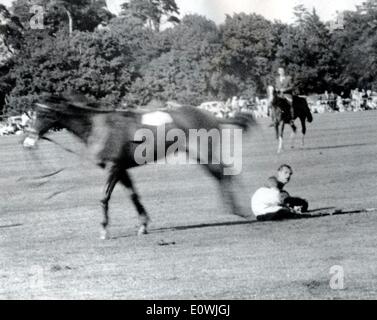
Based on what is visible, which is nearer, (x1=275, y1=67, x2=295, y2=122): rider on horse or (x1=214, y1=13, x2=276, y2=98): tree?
(x1=214, y1=13, x2=276, y2=98): tree

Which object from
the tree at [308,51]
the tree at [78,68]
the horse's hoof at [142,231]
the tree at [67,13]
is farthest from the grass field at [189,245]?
the tree at [308,51]

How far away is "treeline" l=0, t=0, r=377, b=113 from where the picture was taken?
12.3m

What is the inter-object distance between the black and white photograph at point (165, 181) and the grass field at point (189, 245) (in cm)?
3

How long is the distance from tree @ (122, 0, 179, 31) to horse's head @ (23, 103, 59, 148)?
3.53 m

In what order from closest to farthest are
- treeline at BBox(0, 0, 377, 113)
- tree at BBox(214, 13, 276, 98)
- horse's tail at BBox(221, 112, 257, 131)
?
horse's tail at BBox(221, 112, 257, 131)
treeline at BBox(0, 0, 377, 113)
tree at BBox(214, 13, 276, 98)

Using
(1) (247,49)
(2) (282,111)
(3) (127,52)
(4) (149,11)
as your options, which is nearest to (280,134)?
(2) (282,111)

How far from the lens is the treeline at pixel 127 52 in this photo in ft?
40.4

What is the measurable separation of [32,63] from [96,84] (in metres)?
1.25

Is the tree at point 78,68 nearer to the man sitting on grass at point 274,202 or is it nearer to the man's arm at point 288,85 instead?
the man sitting on grass at point 274,202

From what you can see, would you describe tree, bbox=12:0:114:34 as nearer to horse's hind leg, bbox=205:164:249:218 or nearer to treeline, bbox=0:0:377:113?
treeline, bbox=0:0:377:113

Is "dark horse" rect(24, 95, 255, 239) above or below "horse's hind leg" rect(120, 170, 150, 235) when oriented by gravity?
above

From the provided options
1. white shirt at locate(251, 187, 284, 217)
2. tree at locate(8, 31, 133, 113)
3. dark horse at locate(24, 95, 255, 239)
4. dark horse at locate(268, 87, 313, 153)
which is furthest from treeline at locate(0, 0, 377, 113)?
dark horse at locate(268, 87, 313, 153)

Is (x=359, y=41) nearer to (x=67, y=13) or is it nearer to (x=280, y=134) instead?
(x=280, y=134)

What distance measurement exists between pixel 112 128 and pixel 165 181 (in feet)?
25.4
